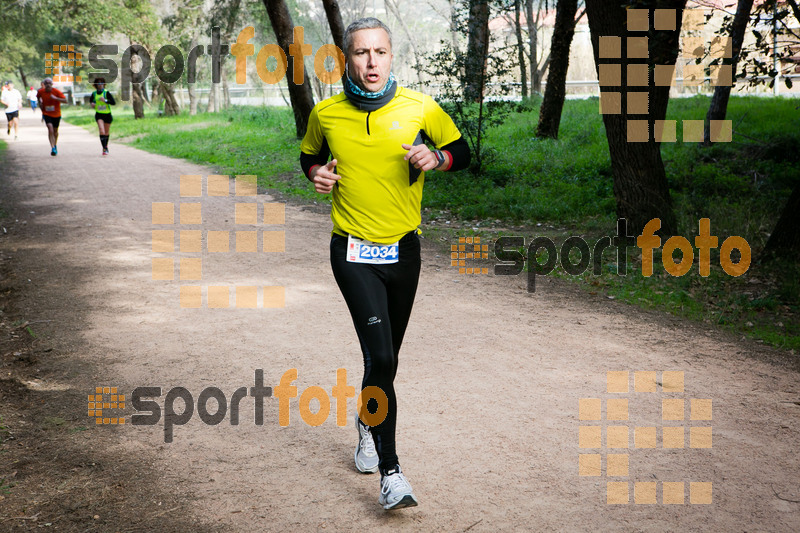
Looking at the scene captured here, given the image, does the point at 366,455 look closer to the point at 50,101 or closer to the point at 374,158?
the point at 374,158

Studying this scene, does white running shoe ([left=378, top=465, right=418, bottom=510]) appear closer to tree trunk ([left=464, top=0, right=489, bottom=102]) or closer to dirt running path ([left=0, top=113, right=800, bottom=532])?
dirt running path ([left=0, top=113, right=800, bottom=532])

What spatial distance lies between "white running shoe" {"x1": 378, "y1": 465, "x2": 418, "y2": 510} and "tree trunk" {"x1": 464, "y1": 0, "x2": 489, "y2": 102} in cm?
1098

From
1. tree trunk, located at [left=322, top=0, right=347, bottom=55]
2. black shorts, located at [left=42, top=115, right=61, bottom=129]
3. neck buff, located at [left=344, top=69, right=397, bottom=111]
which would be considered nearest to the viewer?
neck buff, located at [left=344, top=69, right=397, bottom=111]

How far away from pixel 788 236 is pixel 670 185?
443 cm

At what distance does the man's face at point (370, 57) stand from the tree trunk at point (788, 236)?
21.7 feet

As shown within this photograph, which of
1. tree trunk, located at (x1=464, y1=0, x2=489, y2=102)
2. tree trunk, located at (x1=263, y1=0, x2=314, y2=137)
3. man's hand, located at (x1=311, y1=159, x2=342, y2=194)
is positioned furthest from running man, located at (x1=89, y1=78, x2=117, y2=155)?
man's hand, located at (x1=311, y1=159, x2=342, y2=194)

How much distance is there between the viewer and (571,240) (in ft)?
33.3

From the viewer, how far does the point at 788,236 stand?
8367mm

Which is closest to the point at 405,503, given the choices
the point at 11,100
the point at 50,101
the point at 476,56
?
the point at 476,56

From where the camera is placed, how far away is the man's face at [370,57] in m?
3.50

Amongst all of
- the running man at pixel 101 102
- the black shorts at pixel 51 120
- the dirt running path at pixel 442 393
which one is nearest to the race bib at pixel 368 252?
the dirt running path at pixel 442 393

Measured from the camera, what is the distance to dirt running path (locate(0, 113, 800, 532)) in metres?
3.87

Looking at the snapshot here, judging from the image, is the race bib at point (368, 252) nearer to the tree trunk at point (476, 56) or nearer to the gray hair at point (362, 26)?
the gray hair at point (362, 26)

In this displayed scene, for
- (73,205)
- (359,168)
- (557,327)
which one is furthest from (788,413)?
(73,205)
